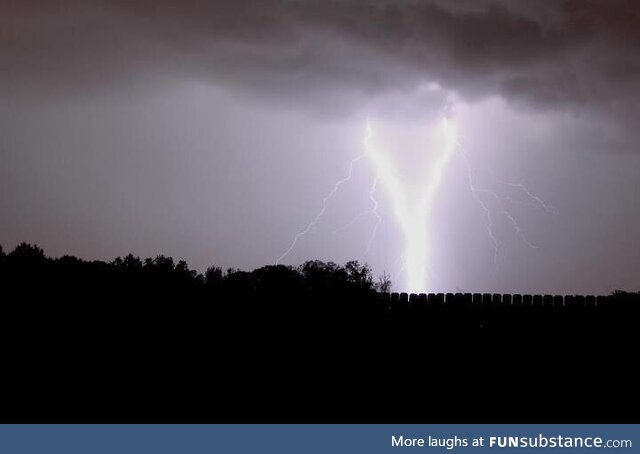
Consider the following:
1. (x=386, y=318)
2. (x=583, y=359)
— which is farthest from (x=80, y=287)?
(x=583, y=359)

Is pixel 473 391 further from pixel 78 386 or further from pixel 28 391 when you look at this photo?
pixel 28 391

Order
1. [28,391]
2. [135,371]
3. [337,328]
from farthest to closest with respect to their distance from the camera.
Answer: [337,328] → [135,371] → [28,391]

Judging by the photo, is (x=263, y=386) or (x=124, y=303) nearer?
(x=263, y=386)

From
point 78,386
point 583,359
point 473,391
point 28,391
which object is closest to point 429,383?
point 473,391

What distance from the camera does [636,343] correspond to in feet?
35.3

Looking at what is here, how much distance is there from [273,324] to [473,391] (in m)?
3.62

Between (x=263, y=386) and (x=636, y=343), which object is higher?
(x=636, y=343)

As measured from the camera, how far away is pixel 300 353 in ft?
38.4


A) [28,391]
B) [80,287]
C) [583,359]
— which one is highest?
[80,287]

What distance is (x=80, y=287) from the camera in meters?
12.5

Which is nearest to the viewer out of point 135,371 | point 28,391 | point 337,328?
point 28,391

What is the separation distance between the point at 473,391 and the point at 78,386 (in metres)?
6.26

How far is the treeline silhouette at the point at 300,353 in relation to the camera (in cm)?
1044

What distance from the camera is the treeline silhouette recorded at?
10438 mm
